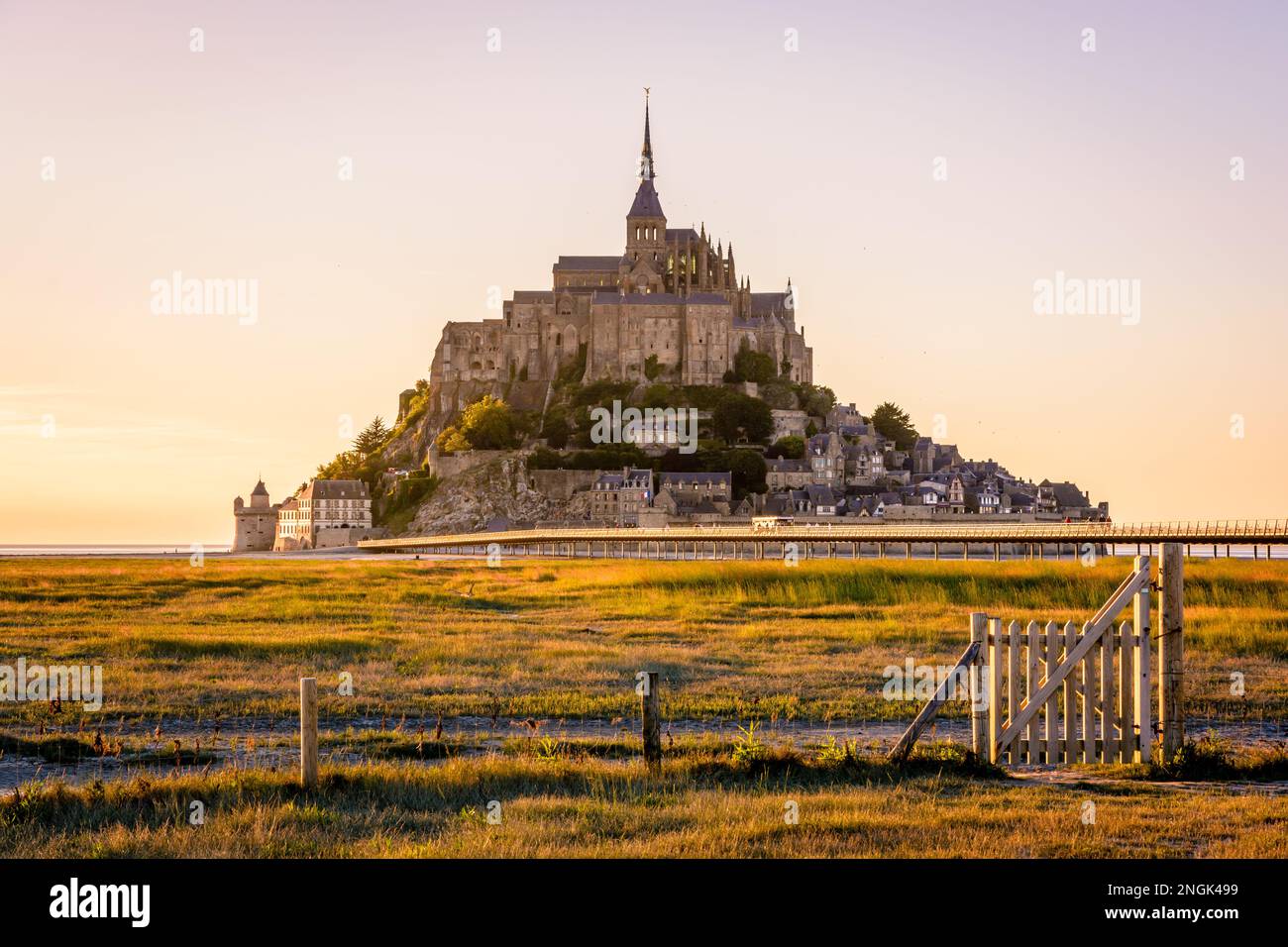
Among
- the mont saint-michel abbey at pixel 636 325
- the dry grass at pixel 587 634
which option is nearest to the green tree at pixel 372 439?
the mont saint-michel abbey at pixel 636 325

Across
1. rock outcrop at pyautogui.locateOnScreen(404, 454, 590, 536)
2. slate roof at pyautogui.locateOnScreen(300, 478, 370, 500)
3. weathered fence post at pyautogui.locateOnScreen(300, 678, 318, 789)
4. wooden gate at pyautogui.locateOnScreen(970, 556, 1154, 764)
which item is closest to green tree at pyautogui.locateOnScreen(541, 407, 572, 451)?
rock outcrop at pyautogui.locateOnScreen(404, 454, 590, 536)

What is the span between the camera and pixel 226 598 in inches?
1750

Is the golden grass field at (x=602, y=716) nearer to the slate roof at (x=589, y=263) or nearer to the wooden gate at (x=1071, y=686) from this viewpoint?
the wooden gate at (x=1071, y=686)

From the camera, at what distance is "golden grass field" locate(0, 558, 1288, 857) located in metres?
11.7

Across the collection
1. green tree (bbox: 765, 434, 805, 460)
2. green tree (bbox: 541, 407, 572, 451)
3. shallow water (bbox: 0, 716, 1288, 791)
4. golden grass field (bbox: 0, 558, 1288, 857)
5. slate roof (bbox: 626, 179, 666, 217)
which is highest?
slate roof (bbox: 626, 179, 666, 217)

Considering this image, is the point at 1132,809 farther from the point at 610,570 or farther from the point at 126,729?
the point at 610,570

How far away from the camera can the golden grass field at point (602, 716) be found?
1166 cm

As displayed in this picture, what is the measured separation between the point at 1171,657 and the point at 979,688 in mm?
2217

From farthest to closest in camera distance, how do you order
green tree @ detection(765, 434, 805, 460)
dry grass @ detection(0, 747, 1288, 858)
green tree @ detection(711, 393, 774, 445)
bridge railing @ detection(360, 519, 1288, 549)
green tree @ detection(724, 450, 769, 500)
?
1. green tree @ detection(711, 393, 774, 445)
2. green tree @ detection(765, 434, 805, 460)
3. green tree @ detection(724, 450, 769, 500)
4. bridge railing @ detection(360, 519, 1288, 549)
5. dry grass @ detection(0, 747, 1288, 858)

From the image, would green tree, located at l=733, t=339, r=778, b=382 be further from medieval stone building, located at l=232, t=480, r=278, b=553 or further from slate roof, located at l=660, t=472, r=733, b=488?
medieval stone building, located at l=232, t=480, r=278, b=553

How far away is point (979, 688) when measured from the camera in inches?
589

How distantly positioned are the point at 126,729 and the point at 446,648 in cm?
959

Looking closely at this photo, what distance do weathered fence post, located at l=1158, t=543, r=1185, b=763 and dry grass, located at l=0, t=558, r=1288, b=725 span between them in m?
5.00
